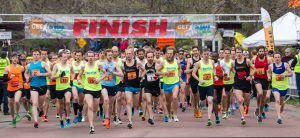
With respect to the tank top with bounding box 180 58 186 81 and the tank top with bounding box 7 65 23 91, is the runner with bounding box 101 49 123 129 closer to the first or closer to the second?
the tank top with bounding box 7 65 23 91

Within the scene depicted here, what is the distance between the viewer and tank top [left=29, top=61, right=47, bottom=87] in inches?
641

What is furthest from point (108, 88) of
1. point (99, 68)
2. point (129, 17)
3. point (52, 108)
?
point (129, 17)

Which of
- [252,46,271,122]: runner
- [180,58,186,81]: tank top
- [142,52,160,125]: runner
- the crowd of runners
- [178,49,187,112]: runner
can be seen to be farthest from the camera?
[180,58,186,81]: tank top

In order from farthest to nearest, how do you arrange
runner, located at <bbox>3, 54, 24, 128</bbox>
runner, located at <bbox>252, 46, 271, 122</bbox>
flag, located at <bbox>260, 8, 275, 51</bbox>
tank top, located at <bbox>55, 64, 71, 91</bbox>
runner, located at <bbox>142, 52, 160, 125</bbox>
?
flag, located at <bbox>260, 8, 275, 51</bbox> < runner, located at <bbox>3, 54, 24, 128</bbox> < tank top, located at <bbox>55, 64, 71, 91</bbox> < runner, located at <bbox>252, 46, 271, 122</bbox> < runner, located at <bbox>142, 52, 160, 125</bbox>

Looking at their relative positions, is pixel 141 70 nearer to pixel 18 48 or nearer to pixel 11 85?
pixel 11 85

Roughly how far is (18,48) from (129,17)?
3049cm

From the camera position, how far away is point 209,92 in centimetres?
1586

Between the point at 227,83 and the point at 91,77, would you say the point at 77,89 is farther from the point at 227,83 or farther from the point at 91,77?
the point at 227,83

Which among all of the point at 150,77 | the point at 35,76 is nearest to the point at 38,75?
the point at 35,76

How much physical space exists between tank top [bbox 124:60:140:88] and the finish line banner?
32.6 feet

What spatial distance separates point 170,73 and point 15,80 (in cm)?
436

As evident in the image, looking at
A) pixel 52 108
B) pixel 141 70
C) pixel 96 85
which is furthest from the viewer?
pixel 52 108

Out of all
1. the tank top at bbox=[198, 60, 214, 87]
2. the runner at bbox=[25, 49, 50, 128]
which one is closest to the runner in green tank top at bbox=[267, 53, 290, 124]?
the tank top at bbox=[198, 60, 214, 87]

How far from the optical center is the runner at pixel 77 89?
659 inches
